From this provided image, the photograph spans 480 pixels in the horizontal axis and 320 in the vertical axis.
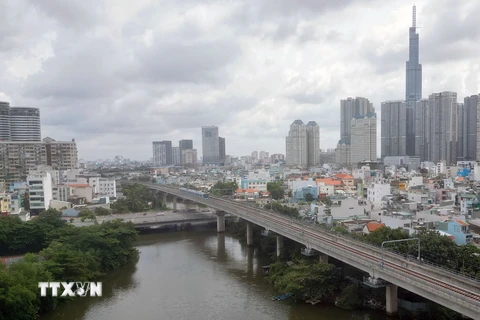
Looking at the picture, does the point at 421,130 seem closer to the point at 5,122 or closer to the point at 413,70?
the point at 413,70

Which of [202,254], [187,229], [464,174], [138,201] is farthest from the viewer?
[464,174]

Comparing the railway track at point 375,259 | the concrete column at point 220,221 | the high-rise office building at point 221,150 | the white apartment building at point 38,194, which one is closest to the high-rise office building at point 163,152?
the high-rise office building at point 221,150

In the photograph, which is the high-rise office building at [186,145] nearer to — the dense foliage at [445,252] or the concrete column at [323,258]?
the concrete column at [323,258]

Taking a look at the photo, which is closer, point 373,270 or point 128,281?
point 373,270

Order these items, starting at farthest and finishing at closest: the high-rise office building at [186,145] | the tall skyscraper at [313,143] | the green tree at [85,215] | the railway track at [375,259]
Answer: the high-rise office building at [186,145] → the tall skyscraper at [313,143] → the green tree at [85,215] → the railway track at [375,259]

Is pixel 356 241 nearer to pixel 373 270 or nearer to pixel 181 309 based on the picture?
pixel 373 270

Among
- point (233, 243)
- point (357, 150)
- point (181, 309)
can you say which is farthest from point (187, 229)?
point (357, 150)

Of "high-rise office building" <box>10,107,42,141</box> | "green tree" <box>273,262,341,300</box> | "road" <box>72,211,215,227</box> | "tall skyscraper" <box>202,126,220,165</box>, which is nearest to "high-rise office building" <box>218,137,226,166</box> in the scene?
"tall skyscraper" <box>202,126,220,165</box>

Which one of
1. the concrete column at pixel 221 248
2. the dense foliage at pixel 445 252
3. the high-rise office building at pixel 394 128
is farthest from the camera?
the high-rise office building at pixel 394 128
